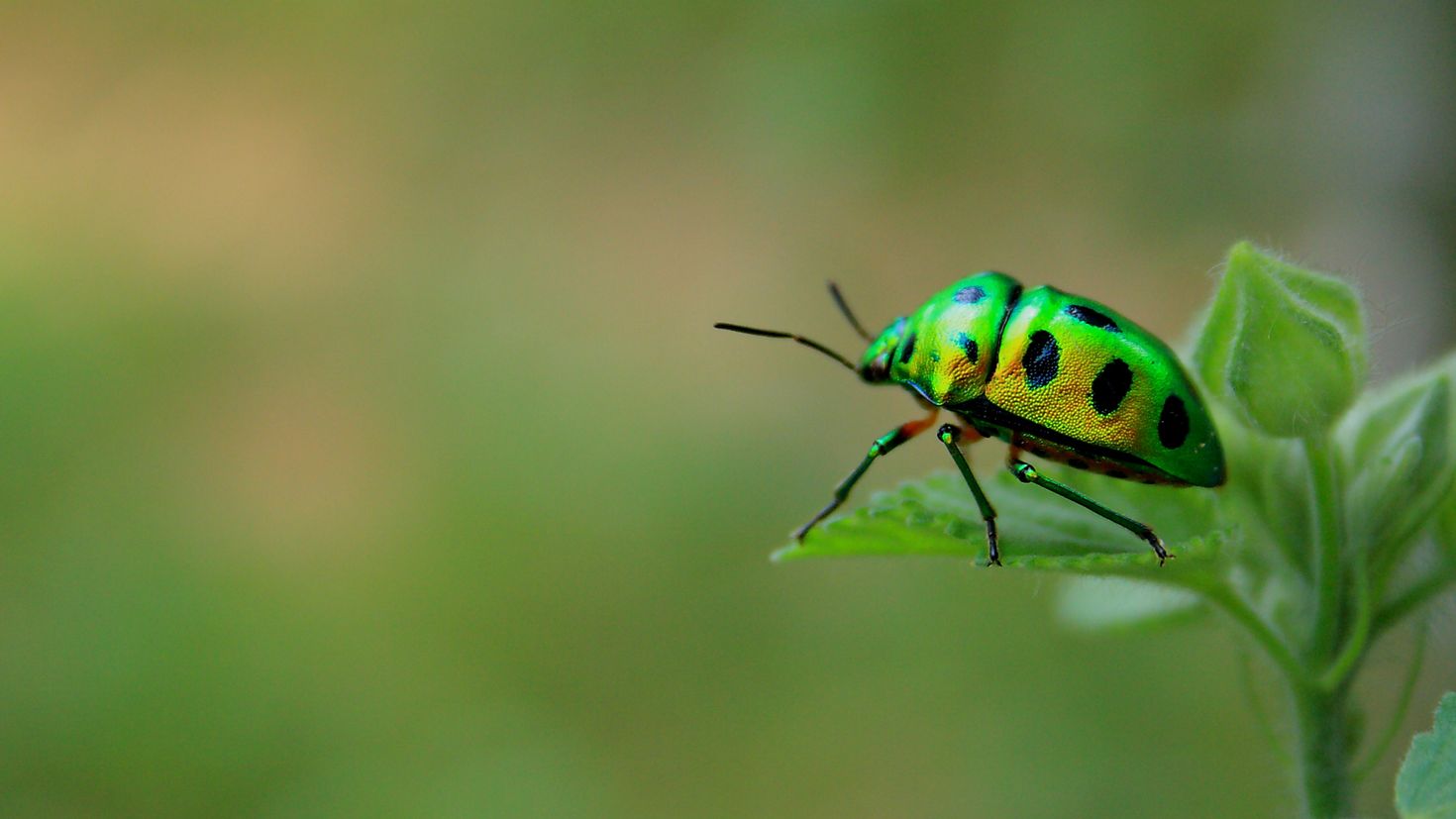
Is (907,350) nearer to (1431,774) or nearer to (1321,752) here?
(1321,752)

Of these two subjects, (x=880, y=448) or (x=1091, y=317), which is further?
(x=880, y=448)

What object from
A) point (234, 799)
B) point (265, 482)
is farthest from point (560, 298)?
point (234, 799)

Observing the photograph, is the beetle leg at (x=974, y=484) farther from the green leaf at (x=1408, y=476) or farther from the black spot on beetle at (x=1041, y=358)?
the green leaf at (x=1408, y=476)

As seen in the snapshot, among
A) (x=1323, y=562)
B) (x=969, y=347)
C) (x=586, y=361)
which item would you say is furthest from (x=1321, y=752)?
(x=586, y=361)

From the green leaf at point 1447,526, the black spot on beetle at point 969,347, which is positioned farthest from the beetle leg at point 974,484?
the green leaf at point 1447,526

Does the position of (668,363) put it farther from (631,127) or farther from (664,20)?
(664,20)
